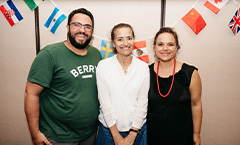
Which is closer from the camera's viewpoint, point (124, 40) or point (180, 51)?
point (124, 40)

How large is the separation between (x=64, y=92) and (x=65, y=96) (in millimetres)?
36

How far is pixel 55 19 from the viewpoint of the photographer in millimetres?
1750

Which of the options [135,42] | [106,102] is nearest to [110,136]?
[106,102]

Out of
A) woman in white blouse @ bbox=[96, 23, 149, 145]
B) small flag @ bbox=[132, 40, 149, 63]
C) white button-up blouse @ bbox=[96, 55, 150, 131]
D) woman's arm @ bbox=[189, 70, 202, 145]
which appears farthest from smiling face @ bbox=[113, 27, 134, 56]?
woman's arm @ bbox=[189, 70, 202, 145]

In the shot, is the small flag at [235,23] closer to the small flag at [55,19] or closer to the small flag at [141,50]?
the small flag at [141,50]

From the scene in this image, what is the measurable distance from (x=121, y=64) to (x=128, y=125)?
0.55 metres

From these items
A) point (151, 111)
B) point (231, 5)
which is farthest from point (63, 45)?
point (231, 5)

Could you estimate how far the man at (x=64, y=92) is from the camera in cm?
116

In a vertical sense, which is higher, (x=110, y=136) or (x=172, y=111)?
(x=172, y=111)

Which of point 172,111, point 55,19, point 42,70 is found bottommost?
point 172,111

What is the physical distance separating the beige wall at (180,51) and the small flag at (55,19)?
0.17ft

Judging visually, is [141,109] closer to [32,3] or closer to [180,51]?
[180,51]

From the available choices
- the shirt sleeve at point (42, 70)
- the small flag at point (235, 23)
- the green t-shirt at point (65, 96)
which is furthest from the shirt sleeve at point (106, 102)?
the small flag at point (235, 23)

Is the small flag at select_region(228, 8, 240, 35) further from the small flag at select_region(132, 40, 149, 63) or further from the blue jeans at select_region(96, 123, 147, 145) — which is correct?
the blue jeans at select_region(96, 123, 147, 145)
